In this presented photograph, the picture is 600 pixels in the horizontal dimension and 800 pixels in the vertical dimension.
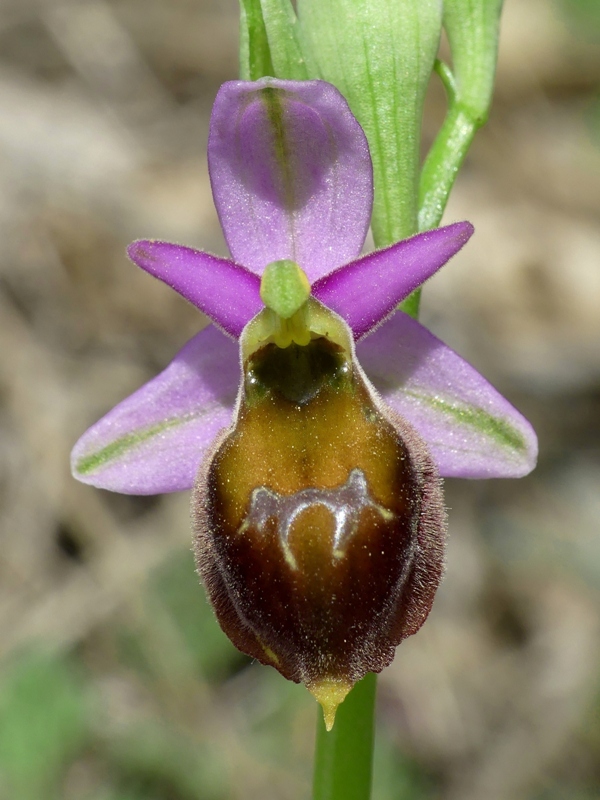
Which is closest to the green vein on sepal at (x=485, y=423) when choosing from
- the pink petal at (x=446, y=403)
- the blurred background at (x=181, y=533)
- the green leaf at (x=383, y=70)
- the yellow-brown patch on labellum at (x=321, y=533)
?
the pink petal at (x=446, y=403)

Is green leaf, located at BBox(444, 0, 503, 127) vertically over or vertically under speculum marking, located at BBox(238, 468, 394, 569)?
over

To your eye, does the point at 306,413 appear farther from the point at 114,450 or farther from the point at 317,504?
the point at 114,450

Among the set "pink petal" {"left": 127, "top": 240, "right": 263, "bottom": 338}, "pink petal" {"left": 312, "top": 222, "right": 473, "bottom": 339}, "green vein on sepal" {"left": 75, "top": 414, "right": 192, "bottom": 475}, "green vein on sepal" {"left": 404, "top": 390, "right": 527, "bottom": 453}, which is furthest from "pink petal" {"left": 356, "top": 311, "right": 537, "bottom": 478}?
"green vein on sepal" {"left": 75, "top": 414, "right": 192, "bottom": 475}

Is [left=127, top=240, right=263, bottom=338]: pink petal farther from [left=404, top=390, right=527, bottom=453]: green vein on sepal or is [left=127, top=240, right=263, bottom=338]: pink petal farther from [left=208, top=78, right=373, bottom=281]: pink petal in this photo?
[left=404, top=390, right=527, bottom=453]: green vein on sepal

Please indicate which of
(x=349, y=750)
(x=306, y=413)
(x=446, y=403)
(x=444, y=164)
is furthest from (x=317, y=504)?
(x=444, y=164)

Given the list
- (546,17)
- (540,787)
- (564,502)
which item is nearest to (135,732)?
(540,787)

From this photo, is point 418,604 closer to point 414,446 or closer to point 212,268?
point 414,446

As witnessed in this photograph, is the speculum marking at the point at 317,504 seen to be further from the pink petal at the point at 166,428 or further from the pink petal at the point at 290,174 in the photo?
the pink petal at the point at 290,174
